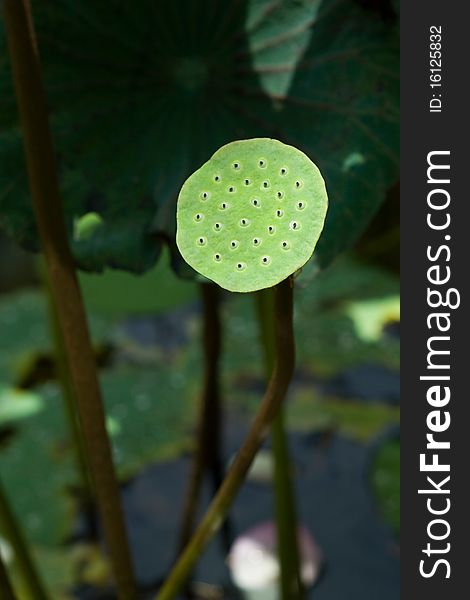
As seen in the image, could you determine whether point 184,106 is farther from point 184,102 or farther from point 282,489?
point 282,489

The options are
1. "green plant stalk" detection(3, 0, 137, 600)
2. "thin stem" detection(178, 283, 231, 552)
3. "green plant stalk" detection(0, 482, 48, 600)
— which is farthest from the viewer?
"thin stem" detection(178, 283, 231, 552)

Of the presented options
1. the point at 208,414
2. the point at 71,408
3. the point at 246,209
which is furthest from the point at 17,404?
the point at 246,209

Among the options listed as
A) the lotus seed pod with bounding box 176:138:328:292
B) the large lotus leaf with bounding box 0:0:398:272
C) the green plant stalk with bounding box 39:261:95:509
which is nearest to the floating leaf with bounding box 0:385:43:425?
the green plant stalk with bounding box 39:261:95:509

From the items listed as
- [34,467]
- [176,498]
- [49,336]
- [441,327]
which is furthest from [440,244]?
[49,336]

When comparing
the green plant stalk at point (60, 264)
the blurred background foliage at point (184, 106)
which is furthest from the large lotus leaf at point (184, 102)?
the green plant stalk at point (60, 264)

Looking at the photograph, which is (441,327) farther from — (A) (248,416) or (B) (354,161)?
(A) (248,416)

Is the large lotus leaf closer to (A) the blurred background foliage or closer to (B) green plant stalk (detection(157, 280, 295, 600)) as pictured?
(A) the blurred background foliage
